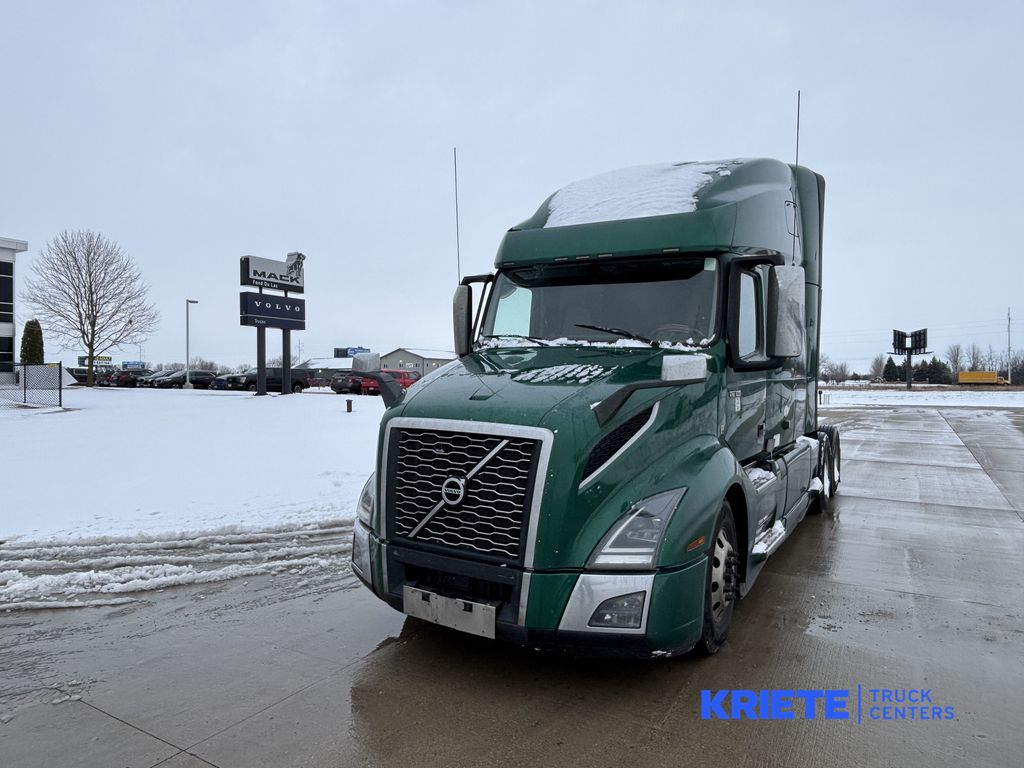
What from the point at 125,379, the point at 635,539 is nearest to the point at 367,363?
the point at 635,539

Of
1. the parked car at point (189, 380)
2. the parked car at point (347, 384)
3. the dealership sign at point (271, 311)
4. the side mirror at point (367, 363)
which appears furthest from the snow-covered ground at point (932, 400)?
the parked car at point (189, 380)

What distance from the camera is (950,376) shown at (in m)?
94.7

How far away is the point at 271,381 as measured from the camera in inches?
1560

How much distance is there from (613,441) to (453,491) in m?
0.87

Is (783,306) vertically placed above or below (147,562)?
above

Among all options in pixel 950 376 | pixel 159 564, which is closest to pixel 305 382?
pixel 159 564

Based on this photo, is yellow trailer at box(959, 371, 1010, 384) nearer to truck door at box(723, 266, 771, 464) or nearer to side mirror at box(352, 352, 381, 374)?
truck door at box(723, 266, 771, 464)

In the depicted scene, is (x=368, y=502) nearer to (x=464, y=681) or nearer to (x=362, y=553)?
(x=362, y=553)

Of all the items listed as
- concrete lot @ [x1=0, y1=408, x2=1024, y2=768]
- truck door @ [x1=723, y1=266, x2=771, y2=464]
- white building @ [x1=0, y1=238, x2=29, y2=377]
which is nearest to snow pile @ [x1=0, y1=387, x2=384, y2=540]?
concrete lot @ [x1=0, y1=408, x2=1024, y2=768]

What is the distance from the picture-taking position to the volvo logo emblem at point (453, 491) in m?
3.38

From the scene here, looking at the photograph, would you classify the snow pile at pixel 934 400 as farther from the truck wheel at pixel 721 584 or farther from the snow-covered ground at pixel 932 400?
the truck wheel at pixel 721 584

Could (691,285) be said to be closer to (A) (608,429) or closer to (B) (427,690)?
(A) (608,429)

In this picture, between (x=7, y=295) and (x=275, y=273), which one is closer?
(x=275, y=273)

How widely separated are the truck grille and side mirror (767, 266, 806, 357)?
2178 mm
